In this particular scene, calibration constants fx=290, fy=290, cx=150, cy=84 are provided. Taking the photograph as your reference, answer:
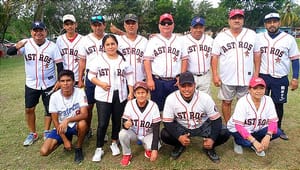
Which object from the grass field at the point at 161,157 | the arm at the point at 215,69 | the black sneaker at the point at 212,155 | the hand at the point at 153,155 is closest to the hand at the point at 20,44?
the grass field at the point at 161,157

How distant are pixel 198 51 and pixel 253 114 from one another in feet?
4.13

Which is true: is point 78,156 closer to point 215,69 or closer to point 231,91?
point 215,69

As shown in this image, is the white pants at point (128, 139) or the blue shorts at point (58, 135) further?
the blue shorts at point (58, 135)

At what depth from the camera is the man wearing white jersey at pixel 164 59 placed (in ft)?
14.2

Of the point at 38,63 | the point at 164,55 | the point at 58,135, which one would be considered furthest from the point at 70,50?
the point at 164,55

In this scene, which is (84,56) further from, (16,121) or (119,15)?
(119,15)

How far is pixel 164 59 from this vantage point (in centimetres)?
432

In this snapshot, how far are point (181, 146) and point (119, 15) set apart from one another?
4506 centimetres

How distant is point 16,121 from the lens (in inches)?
235

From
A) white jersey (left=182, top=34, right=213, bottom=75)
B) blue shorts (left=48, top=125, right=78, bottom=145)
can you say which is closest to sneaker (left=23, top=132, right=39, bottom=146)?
blue shorts (left=48, top=125, right=78, bottom=145)

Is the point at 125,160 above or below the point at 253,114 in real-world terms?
below

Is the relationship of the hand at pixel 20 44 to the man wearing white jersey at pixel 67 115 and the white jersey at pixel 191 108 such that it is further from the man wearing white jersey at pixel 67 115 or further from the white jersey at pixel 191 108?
the white jersey at pixel 191 108

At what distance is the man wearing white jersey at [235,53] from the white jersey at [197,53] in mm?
108

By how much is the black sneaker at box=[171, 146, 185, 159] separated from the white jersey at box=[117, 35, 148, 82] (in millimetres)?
1184
